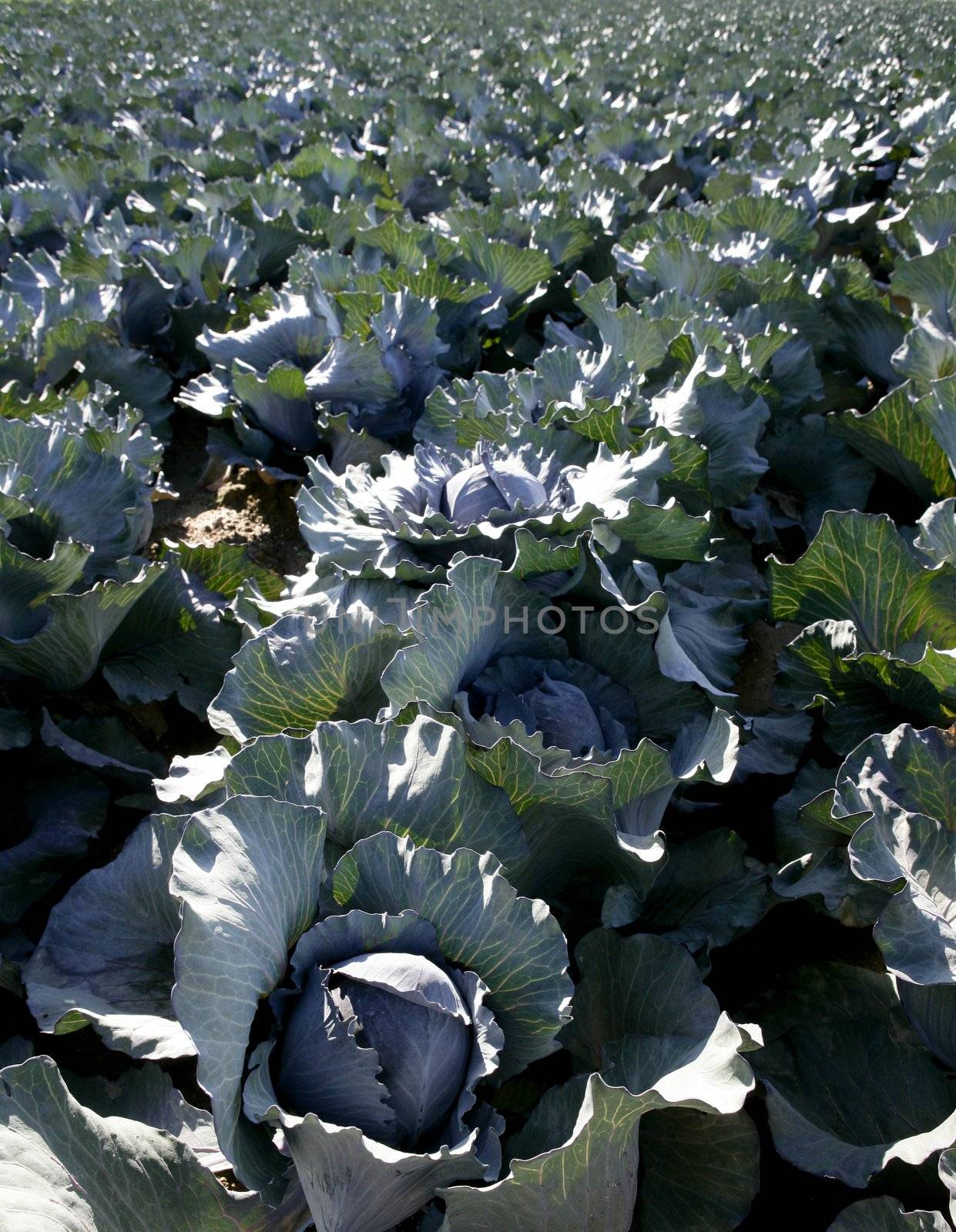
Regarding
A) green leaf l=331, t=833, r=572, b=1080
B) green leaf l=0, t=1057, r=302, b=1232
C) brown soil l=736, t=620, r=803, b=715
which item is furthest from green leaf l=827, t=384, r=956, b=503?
green leaf l=0, t=1057, r=302, b=1232

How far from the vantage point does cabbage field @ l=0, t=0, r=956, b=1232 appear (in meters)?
1.45

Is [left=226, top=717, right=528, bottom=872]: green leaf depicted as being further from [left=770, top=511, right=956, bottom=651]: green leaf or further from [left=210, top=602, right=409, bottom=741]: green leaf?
[left=770, top=511, right=956, bottom=651]: green leaf

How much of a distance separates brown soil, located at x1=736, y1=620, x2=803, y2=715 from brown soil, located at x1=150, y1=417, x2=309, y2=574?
1.56m

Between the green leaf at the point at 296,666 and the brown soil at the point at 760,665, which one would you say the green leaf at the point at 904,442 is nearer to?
the brown soil at the point at 760,665

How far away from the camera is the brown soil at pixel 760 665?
9.56ft

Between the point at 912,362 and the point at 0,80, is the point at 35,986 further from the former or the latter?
the point at 0,80

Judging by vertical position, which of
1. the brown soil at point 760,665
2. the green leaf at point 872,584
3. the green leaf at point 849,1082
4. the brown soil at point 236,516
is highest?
the green leaf at point 872,584

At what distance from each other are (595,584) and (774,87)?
28.2ft

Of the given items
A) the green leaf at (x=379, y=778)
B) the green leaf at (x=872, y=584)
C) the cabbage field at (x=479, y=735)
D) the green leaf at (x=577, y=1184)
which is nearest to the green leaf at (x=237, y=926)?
the cabbage field at (x=479, y=735)

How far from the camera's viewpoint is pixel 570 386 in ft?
9.90

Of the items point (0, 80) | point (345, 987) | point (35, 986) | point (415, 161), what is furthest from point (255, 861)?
point (0, 80)

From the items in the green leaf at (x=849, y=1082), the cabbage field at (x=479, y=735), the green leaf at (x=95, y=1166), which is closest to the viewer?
the green leaf at (x=95, y=1166)

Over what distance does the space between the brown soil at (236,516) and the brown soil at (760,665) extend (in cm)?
156

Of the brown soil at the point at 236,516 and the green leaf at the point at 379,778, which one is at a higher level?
the green leaf at the point at 379,778
